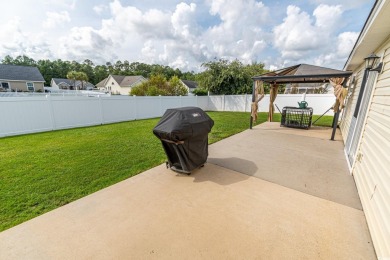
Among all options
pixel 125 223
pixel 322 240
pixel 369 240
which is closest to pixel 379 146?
pixel 369 240

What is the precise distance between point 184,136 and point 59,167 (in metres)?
3.06

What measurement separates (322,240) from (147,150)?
13.8 feet

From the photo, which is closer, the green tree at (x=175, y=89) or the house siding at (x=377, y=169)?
the house siding at (x=377, y=169)

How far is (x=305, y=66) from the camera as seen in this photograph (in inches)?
281

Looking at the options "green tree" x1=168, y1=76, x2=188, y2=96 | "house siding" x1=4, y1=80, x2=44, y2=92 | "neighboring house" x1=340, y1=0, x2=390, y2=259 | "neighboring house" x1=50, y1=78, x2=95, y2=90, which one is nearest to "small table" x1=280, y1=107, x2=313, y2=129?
"neighboring house" x1=340, y1=0, x2=390, y2=259

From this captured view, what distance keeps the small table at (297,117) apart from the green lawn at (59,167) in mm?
4208

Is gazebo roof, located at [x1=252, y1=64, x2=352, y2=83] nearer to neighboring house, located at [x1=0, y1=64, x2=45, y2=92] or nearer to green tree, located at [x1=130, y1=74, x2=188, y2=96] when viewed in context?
green tree, located at [x1=130, y1=74, x2=188, y2=96]

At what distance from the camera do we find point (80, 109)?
28.6ft

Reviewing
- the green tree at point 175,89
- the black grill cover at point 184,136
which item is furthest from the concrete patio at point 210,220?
the green tree at point 175,89

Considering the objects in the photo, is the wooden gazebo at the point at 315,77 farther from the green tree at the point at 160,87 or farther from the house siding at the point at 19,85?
the house siding at the point at 19,85

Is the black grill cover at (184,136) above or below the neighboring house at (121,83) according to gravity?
below

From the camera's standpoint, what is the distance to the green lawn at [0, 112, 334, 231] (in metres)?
2.65

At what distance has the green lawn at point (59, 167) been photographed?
2654mm

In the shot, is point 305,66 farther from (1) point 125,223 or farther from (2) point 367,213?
(1) point 125,223
